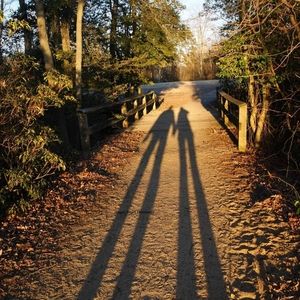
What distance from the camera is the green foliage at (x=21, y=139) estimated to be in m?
6.70

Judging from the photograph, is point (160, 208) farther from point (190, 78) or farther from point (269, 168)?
point (190, 78)

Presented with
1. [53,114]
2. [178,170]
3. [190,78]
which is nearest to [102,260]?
[178,170]

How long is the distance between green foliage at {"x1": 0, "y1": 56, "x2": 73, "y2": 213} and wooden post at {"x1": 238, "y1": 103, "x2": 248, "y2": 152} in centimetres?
468

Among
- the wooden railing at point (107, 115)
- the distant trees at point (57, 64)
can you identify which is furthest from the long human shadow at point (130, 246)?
the wooden railing at point (107, 115)

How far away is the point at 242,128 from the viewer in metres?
10.5

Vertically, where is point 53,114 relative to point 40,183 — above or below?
above

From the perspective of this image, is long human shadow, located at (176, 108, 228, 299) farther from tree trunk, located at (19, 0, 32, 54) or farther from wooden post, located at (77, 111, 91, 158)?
tree trunk, located at (19, 0, 32, 54)

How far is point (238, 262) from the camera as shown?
482cm

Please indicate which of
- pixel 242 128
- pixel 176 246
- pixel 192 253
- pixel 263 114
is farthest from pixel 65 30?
pixel 192 253

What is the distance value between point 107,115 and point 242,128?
676 centimetres

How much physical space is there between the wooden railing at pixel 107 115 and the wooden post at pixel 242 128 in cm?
362

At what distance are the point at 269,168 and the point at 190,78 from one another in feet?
164

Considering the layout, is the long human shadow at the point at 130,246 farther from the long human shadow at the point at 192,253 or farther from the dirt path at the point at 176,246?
the long human shadow at the point at 192,253

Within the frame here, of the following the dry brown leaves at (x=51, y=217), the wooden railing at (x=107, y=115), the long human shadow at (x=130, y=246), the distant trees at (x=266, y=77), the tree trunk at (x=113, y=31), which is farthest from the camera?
the tree trunk at (x=113, y=31)
